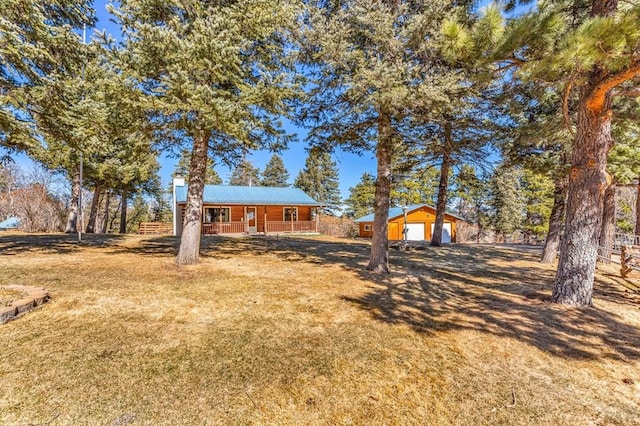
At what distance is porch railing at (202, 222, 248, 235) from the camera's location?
20047 mm

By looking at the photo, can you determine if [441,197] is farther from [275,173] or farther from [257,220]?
[275,173]

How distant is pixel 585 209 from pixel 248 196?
65.4ft

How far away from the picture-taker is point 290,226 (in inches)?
894

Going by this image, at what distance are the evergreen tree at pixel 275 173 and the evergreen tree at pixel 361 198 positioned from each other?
35.8 ft

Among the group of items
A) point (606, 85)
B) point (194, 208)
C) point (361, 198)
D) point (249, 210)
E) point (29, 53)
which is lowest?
point (194, 208)

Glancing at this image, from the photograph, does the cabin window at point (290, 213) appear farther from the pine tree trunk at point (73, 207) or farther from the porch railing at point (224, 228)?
the pine tree trunk at point (73, 207)

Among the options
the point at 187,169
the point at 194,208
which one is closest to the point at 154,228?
the point at 187,169

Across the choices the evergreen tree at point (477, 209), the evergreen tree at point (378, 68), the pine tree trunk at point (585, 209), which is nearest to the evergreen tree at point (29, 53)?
the evergreen tree at point (378, 68)

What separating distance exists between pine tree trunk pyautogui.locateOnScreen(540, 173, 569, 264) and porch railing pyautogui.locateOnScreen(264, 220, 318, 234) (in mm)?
15989

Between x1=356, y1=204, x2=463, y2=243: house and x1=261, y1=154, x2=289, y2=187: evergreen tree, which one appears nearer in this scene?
x1=356, y1=204, x2=463, y2=243: house

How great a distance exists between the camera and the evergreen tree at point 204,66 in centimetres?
541

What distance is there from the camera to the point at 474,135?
7965 millimetres

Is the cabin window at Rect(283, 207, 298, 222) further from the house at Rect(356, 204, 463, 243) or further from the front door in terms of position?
the house at Rect(356, 204, 463, 243)

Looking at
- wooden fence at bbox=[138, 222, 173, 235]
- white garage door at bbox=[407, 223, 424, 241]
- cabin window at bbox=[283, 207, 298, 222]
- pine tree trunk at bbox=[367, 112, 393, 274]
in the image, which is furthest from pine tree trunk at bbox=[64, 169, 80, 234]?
white garage door at bbox=[407, 223, 424, 241]
